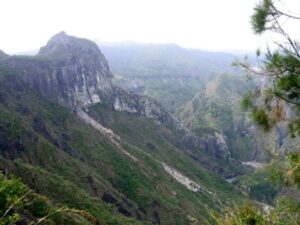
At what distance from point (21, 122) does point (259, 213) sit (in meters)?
119

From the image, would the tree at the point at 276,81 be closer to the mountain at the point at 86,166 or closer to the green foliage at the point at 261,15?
the green foliage at the point at 261,15

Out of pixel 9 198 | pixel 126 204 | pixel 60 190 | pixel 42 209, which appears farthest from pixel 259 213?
pixel 126 204

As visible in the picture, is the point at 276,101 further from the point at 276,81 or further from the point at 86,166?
the point at 86,166

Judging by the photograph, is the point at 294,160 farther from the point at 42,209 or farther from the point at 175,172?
the point at 175,172

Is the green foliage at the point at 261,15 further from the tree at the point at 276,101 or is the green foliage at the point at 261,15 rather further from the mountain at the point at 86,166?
the mountain at the point at 86,166

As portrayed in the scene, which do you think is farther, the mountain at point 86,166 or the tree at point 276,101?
the mountain at point 86,166

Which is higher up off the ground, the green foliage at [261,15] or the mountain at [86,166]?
the green foliage at [261,15]

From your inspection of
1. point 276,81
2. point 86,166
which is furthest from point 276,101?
point 86,166

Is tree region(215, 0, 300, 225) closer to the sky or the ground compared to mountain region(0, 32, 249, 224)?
closer to the sky

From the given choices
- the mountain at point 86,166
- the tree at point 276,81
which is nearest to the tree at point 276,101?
the tree at point 276,81

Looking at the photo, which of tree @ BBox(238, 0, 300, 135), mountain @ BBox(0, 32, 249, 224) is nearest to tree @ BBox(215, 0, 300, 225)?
tree @ BBox(238, 0, 300, 135)

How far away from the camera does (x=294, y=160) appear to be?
35.7 ft

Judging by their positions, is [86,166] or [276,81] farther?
[86,166]

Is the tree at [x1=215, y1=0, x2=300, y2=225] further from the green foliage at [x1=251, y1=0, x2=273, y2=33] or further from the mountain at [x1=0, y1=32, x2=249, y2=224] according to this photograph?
the mountain at [x1=0, y1=32, x2=249, y2=224]
